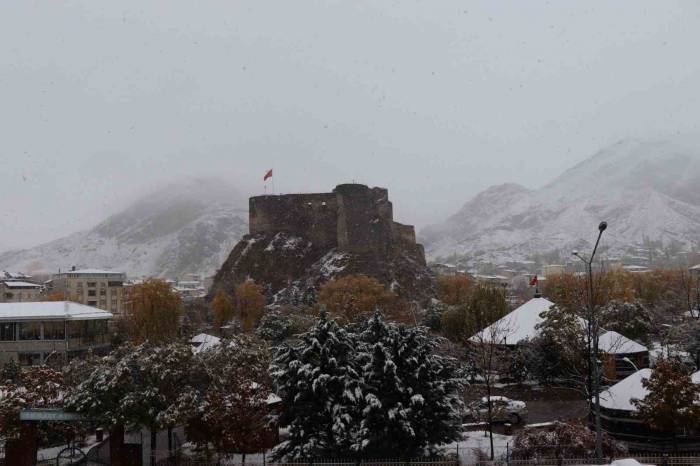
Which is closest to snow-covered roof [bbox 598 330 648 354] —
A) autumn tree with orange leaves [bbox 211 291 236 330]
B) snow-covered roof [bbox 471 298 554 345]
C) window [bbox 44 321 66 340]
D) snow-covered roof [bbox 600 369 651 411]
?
snow-covered roof [bbox 471 298 554 345]

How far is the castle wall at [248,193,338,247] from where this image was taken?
8612 centimetres

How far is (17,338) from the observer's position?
41.5 meters

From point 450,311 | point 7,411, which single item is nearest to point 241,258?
point 450,311

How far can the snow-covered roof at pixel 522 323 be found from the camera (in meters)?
36.3

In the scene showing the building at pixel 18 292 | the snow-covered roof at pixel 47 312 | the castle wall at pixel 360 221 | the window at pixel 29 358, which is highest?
the castle wall at pixel 360 221

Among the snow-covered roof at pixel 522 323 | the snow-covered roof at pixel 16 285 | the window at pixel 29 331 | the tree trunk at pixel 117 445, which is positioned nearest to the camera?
the tree trunk at pixel 117 445

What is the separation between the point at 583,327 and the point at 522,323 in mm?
5271

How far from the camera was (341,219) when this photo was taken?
82.3m

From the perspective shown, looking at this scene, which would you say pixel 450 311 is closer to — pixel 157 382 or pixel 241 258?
pixel 157 382

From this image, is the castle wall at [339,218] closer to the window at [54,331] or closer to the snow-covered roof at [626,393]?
the window at [54,331]

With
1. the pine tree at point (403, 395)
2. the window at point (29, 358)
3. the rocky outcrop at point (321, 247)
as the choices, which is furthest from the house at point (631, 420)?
the rocky outcrop at point (321, 247)

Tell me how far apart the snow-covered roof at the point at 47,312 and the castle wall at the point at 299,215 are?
4377cm

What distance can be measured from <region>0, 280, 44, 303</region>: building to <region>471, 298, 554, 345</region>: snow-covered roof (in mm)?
78204

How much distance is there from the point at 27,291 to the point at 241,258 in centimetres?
3877
